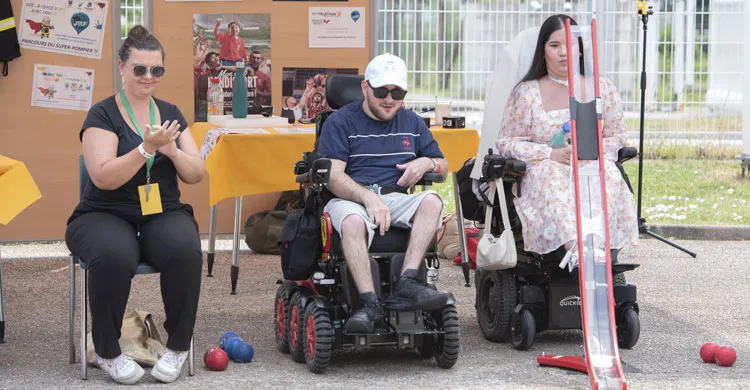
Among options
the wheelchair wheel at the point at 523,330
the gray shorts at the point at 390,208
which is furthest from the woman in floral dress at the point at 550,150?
the gray shorts at the point at 390,208

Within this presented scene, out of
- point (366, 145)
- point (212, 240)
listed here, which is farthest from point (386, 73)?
point (212, 240)

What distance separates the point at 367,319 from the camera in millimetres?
4836

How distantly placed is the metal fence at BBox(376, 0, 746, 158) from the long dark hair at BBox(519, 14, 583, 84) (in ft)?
13.0

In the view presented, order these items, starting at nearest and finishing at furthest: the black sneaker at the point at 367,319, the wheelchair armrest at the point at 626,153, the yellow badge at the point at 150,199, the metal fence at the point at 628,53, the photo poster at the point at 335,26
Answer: the black sneaker at the point at 367,319 < the yellow badge at the point at 150,199 < the wheelchair armrest at the point at 626,153 < the photo poster at the point at 335,26 < the metal fence at the point at 628,53

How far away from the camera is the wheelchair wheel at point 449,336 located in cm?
495

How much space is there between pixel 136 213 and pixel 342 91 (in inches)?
50.4

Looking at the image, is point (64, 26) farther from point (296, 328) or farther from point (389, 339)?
point (389, 339)

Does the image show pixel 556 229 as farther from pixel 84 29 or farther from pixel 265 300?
pixel 84 29

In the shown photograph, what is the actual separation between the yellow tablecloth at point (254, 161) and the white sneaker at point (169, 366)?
5.80ft

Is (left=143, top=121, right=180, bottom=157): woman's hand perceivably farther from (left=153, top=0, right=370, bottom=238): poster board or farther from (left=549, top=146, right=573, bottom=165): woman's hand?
(left=153, top=0, right=370, bottom=238): poster board

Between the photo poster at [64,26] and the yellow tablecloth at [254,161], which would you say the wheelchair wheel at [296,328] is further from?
→ the photo poster at [64,26]

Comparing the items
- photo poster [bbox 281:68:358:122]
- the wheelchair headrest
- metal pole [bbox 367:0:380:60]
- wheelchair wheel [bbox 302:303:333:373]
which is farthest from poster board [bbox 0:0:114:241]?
wheelchair wheel [bbox 302:303:333:373]

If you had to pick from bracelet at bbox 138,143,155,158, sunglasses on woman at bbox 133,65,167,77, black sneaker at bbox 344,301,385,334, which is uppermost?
sunglasses on woman at bbox 133,65,167,77

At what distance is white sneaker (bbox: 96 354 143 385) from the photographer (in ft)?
15.5
